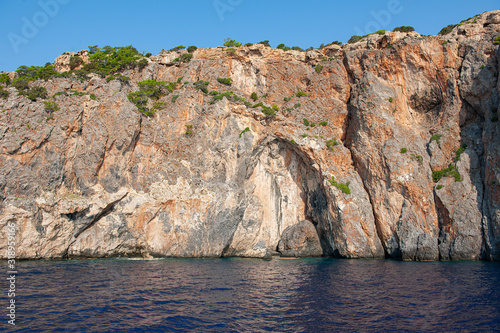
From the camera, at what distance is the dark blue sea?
514 inches

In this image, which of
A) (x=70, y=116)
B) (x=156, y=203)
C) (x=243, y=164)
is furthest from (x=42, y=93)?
(x=243, y=164)

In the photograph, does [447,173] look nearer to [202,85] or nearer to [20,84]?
[202,85]

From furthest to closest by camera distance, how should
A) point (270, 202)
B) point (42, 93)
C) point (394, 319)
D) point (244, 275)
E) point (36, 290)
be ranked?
point (270, 202) → point (42, 93) → point (244, 275) → point (36, 290) → point (394, 319)

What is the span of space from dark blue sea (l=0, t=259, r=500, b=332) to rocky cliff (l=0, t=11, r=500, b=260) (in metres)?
7.23

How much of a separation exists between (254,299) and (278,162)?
2640 centimetres

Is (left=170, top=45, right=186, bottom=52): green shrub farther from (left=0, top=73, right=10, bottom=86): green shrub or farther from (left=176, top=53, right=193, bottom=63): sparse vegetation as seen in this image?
(left=0, top=73, right=10, bottom=86): green shrub

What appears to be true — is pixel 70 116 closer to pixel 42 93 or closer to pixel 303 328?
pixel 42 93

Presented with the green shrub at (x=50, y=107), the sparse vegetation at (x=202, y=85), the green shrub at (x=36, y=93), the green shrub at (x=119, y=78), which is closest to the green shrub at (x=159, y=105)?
the sparse vegetation at (x=202, y=85)

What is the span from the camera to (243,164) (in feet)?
127

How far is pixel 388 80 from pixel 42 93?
4025 cm

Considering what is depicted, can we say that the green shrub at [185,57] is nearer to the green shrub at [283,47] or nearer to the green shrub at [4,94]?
the green shrub at [283,47]

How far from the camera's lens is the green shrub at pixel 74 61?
159 ft

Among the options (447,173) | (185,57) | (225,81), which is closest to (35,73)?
(185,57)

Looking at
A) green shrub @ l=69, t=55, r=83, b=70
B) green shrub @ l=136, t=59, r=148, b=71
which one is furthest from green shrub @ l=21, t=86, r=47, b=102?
green shrub @ l=136, t=59, r=148, b=71
